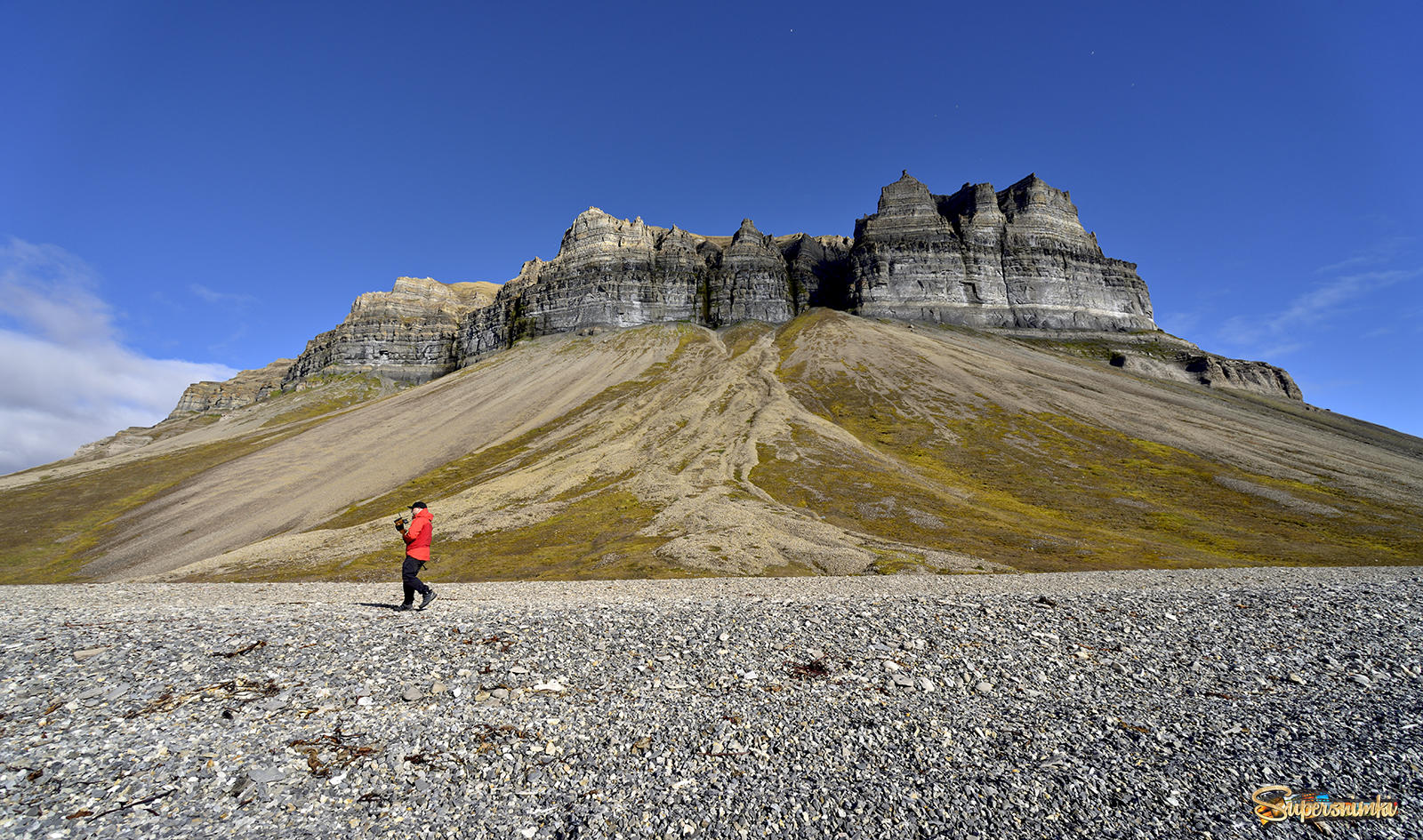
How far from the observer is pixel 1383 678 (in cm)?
1264

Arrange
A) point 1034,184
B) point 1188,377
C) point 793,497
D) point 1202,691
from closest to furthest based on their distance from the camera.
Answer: point 1202,691
point 793,497
point 1188,377
point 1034,184

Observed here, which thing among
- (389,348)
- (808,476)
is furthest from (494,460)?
(389,348)

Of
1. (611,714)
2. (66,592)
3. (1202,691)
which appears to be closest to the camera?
(611,714)

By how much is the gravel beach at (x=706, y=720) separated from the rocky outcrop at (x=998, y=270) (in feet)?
448

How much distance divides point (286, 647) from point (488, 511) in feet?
142

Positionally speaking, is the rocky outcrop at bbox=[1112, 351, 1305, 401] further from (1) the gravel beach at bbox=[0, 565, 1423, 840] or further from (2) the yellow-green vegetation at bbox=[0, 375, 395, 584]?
(2) the yellow-green vegetation at bbox=[0, 375, 395, 584]

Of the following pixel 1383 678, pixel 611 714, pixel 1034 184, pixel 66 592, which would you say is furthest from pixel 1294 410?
pixel 66 592

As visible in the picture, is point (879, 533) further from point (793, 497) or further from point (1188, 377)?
point (1188, 377)

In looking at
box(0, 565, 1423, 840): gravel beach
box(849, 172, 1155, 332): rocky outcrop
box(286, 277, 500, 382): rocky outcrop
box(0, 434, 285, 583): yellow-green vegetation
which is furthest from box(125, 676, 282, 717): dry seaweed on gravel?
box(286, 277, 500, 382): rocky outcrop

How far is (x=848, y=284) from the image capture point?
154000 mm

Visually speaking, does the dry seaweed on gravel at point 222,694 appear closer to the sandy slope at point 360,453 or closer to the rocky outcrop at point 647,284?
the sandy slope at point 360,453

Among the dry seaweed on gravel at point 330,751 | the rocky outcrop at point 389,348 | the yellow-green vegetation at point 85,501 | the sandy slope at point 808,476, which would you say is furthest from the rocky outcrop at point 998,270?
the dry seaweed on gravel at point 330,751

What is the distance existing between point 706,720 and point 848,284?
154388mm

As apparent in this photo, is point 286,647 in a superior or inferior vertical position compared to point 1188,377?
inferior
